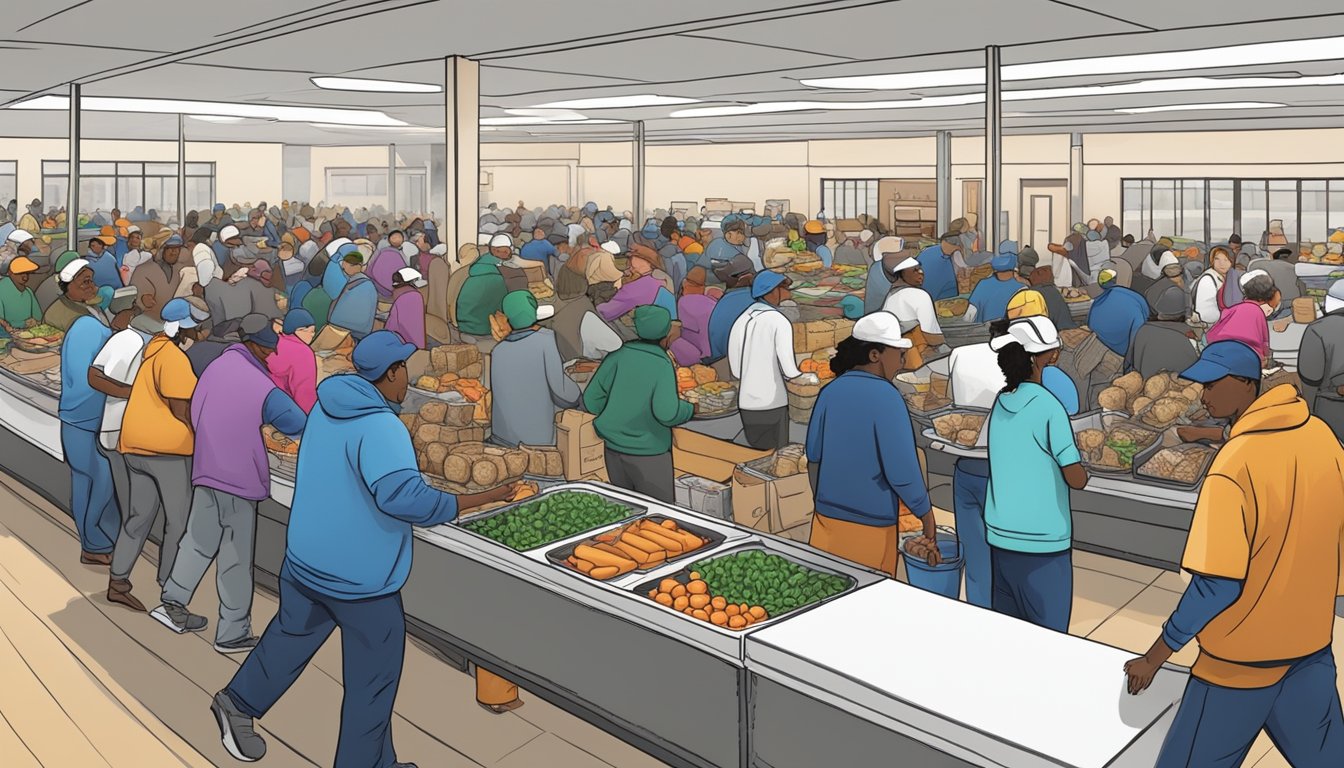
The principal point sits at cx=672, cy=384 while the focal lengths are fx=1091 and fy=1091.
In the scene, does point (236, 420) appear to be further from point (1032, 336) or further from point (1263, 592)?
point (1263, 592)

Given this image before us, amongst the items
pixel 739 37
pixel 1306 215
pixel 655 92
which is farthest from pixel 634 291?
pixel 1306 215

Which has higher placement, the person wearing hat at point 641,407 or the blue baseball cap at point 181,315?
the blue baseball cap at point 181,315

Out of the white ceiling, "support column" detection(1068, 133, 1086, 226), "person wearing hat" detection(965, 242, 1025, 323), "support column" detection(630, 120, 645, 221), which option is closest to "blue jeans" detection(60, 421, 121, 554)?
the white ceiling

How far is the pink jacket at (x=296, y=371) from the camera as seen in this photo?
18.5 feet

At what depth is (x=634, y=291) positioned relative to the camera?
7.96 m

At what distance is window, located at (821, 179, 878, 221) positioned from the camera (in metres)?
22.2

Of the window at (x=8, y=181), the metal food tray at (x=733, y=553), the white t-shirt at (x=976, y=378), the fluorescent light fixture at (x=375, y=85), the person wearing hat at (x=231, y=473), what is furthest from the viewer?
the window at (x=8, y=181)

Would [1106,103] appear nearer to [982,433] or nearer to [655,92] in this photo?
[655,92]

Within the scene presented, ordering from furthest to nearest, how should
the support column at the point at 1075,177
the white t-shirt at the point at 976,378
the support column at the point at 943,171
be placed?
the support column at the point at 1075,177, the support column at the point at 943,171, the white t-shirt at the point at 976,378

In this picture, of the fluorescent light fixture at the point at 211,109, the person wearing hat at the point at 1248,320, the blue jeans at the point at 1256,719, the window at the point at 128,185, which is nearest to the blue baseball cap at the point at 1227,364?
the blue jeans at the point at 1256,719

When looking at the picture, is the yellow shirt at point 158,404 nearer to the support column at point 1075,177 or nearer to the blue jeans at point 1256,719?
the blue jeans at point 1256,719

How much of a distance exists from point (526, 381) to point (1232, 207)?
16.2 m

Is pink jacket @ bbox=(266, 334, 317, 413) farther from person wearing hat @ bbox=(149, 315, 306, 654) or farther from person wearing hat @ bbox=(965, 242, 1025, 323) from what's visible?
person wearing hat @ bbox=(965, 242, 1025, 323)

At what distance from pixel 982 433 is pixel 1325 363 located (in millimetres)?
2996
